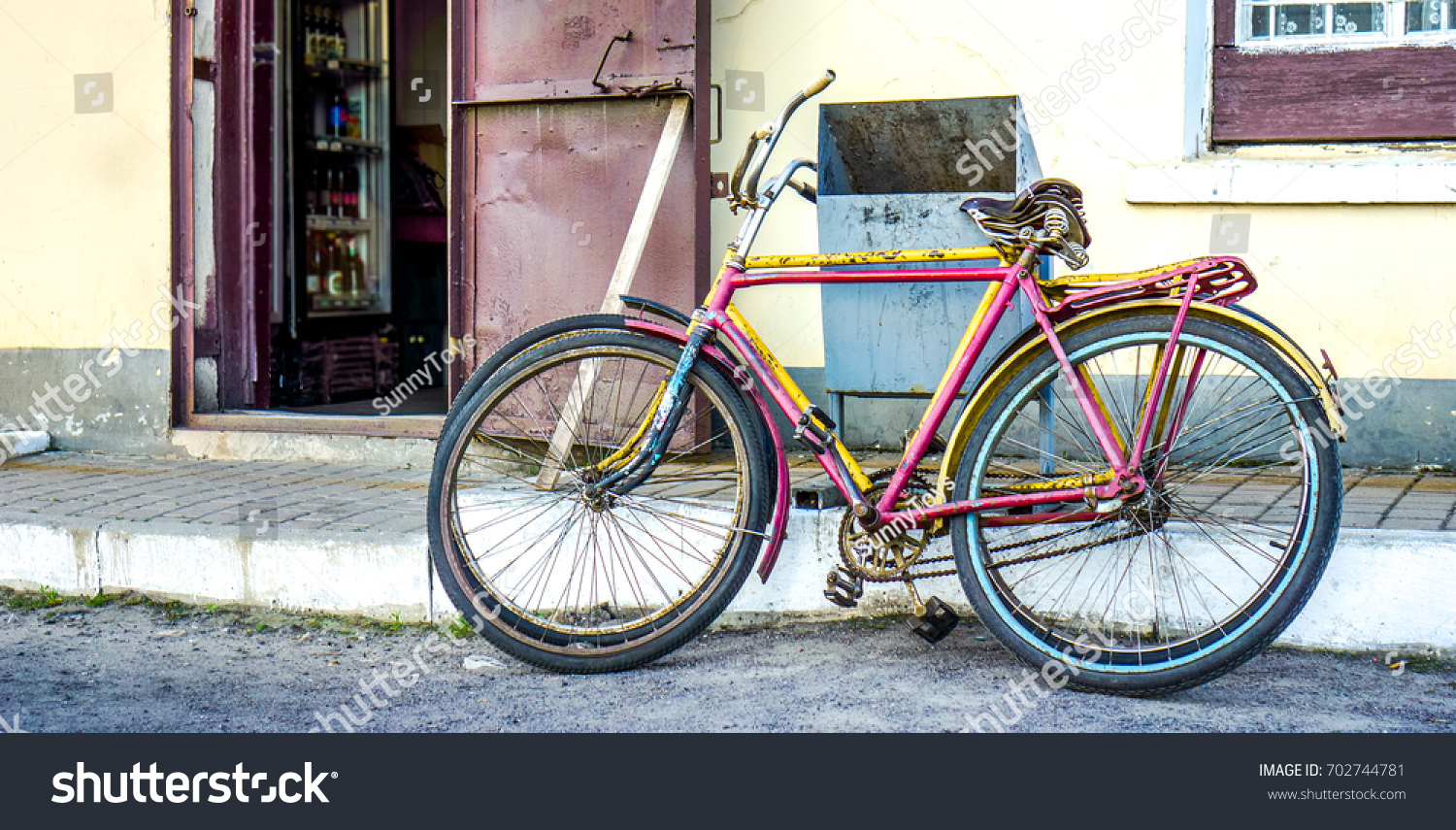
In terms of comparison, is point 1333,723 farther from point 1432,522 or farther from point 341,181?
point 341,181

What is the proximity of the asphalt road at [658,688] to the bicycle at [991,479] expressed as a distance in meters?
0.12

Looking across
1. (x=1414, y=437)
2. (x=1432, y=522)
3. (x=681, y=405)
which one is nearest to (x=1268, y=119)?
(x=1414, y=437)

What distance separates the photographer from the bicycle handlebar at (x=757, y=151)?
9.64 feet

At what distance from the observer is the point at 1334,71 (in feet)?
15.1

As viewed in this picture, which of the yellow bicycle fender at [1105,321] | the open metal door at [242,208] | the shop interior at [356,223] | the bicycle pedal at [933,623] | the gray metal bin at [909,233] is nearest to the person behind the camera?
the yellow bicycle fender at [1105,321]

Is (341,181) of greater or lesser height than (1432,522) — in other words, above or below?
above

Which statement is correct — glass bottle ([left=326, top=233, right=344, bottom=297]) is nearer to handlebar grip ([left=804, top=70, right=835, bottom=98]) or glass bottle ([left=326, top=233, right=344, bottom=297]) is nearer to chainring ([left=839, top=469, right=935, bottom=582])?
handlebar grip ([left=804, top=70, right=835, bottom=98])

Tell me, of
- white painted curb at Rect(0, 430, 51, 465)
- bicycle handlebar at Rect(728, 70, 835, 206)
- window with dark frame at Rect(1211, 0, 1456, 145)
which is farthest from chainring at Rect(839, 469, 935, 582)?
white painted curb at Rect(0, 430, 51, 465)

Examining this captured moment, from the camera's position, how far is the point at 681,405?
3.03 meters

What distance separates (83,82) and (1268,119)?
5.10m

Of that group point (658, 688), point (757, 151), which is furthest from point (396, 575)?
point (757, 151)

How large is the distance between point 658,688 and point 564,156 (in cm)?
254

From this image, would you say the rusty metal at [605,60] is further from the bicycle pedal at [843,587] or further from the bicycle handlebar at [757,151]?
the bicycle pedal at [843,587]

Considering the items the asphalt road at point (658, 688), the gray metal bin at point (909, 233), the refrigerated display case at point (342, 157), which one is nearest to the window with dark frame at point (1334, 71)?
the gray metal bin at point (909, 233)
